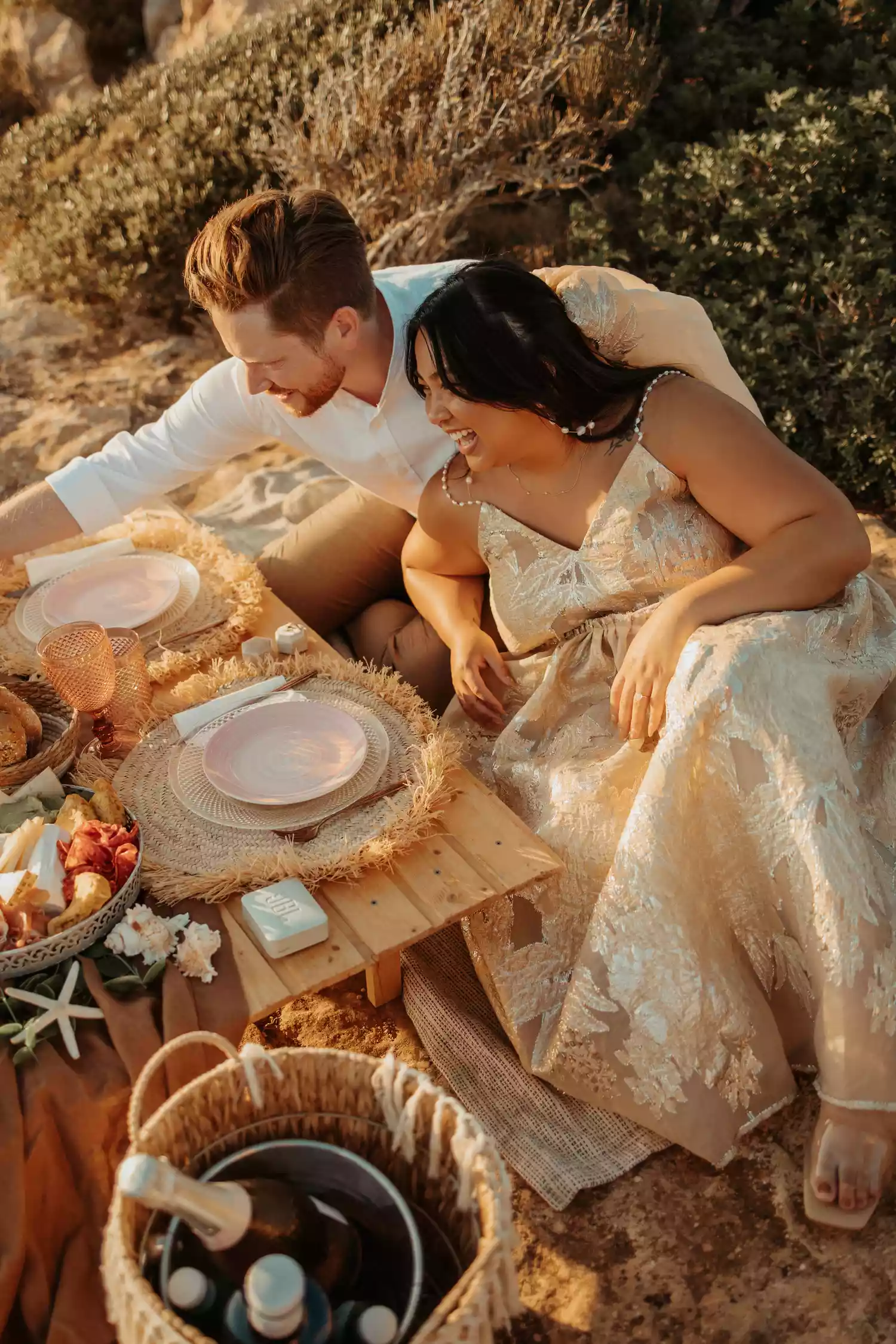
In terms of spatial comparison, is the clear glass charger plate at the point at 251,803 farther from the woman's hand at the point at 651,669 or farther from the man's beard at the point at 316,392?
the man's beard at the point at 316,392

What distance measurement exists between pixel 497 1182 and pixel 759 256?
4679 millimetres

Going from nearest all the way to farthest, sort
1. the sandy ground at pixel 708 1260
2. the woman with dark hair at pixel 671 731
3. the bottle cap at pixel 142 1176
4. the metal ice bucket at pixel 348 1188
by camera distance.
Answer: the bottle cap at pixel 142 1176
the metal ice bucket at pixel 348 1188
the sandy ground at pixel 708 1260
the woman with dark hair at pixel 671 731

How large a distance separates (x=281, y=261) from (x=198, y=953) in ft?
5.54

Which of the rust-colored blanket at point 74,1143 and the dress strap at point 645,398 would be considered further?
the dress strap at point 645,398

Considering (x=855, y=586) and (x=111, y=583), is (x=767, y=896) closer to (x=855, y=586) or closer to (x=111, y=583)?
(x=855, y=586)

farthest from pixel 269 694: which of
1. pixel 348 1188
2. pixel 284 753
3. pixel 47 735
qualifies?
pixel 348 1188

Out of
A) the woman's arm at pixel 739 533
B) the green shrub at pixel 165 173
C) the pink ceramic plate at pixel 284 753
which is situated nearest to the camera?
the pink ceramic plate at pixel 284 753

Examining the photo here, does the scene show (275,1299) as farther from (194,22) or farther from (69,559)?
(194,22)

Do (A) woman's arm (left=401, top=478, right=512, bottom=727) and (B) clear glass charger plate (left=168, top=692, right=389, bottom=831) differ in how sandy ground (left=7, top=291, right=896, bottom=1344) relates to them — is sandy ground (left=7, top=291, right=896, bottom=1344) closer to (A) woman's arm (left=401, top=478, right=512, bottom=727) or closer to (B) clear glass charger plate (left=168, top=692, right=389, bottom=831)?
(B) clear glass charger plate (left=168, top=692, right=389, bottom=831)

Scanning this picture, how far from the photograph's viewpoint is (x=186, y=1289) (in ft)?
4.50

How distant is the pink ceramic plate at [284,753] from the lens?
2.16m

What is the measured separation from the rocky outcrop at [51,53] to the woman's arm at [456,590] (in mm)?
7977

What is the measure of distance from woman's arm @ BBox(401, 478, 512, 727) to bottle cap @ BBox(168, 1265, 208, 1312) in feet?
4.98

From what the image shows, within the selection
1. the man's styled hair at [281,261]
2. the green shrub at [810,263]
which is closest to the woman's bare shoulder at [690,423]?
the man's styled hair at [281,261]
